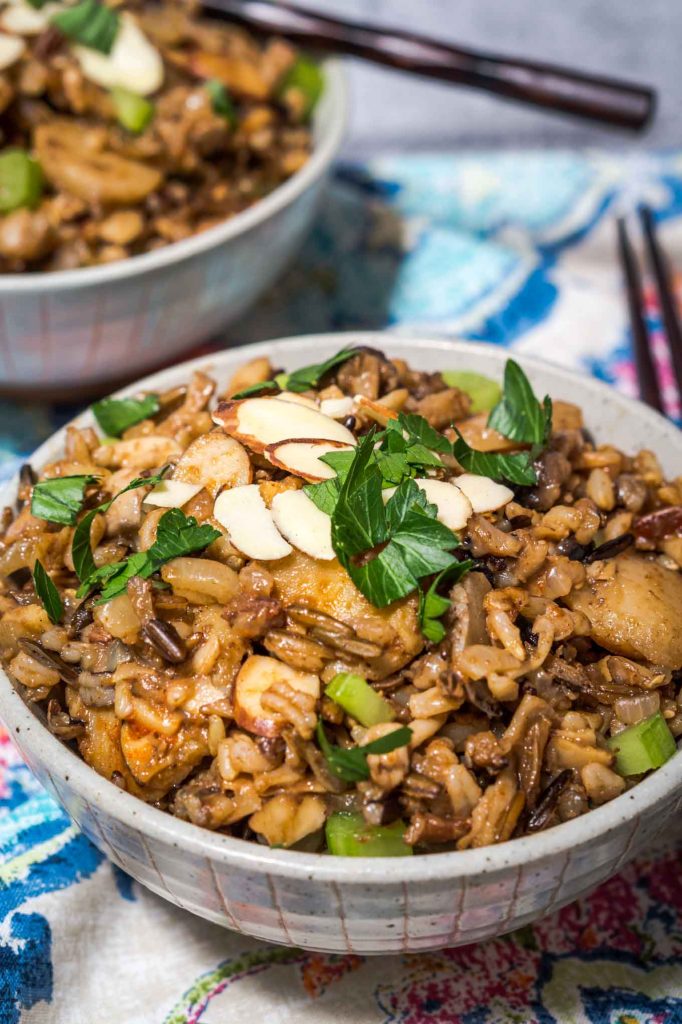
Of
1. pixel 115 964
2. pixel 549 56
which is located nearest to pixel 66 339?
pixel 115 964

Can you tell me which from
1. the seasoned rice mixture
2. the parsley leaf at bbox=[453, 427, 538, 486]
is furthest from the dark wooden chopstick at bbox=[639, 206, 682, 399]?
the seasoned rice mixture

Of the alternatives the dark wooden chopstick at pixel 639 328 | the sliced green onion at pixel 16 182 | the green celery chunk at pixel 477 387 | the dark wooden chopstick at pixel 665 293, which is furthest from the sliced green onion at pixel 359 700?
the sliced green onion at pixel 16 182

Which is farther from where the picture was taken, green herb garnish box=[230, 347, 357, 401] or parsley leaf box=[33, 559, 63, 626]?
green herb garnish box=[230, 347, 357, 401]

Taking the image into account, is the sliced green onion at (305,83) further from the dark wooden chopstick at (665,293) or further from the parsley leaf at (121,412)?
the parsley leaf at (121,412)

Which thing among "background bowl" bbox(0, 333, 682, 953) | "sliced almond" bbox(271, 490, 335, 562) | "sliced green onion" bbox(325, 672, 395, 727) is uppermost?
"sliced almond" bbox(271, 490, 335, 562)

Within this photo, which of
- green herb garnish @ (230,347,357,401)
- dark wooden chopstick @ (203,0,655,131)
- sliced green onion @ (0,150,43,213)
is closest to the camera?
green herb garnish @ (230,347,357,401)

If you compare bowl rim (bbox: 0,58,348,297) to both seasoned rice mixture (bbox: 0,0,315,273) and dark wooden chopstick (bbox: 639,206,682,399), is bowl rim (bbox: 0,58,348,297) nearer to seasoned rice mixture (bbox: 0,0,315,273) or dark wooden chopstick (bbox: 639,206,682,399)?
seasoned rice mixture (bbox: 0,0,315,273)

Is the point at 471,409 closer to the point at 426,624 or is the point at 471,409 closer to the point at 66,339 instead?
the point at 426,624
